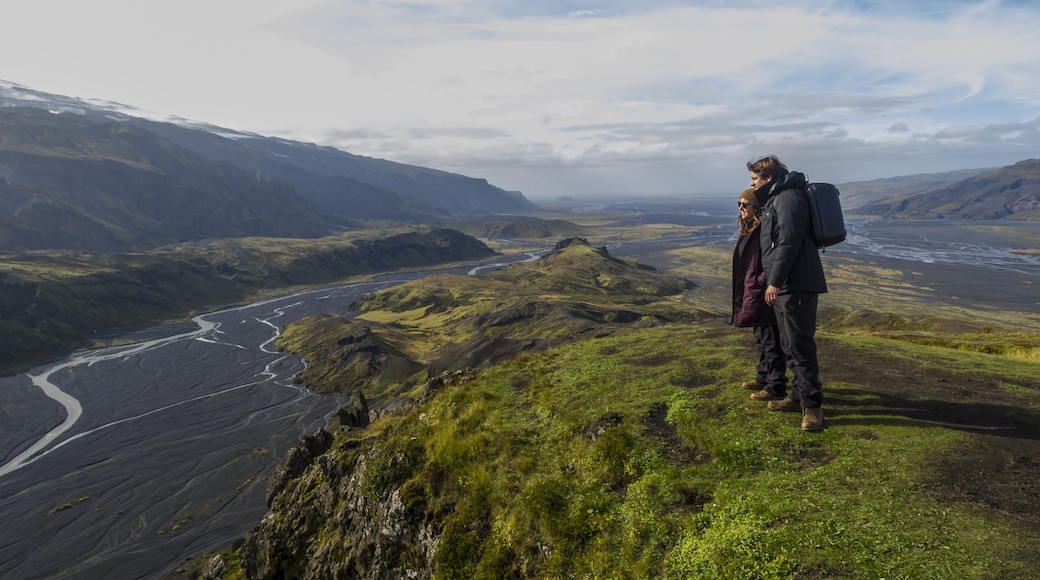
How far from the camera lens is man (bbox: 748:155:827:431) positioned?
9.30 meters

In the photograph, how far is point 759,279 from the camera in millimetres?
10555

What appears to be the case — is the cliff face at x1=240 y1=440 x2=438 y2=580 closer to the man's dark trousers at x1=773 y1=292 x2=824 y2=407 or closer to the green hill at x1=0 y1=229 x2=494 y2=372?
the man's dark trousers at x1=773 y1=292 x2=824 y2=407

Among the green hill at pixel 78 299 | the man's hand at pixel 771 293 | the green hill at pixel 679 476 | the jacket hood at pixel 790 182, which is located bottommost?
the green hill at pixel 78 299

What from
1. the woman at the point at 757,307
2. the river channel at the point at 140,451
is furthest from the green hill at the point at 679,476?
the river channel at the point at 140,451

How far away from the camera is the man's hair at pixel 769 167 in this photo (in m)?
10.4

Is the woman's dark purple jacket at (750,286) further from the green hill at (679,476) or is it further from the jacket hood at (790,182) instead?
the green hill at (679,476)

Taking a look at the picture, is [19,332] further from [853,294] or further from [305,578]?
[853,294]

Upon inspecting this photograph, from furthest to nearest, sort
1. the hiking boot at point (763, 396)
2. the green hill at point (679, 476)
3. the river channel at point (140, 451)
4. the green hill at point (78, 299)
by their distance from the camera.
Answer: the green hill at point (78, 299) < the river channel at point (140, 451) < the hiking boot at point (763, 396) < the green hill at point (679, 476)

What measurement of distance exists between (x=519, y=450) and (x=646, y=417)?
308 cm

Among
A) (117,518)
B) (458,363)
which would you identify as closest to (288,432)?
(117,518)

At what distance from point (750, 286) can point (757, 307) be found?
47 centimetres

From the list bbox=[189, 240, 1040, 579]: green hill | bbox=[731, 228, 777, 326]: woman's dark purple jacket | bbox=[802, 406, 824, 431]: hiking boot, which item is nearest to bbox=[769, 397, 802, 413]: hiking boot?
bbox=[189, 240, 1040, 579]: green hill

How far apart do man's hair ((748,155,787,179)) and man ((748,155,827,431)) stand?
45cm

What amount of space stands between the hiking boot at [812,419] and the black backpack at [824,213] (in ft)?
10.3
